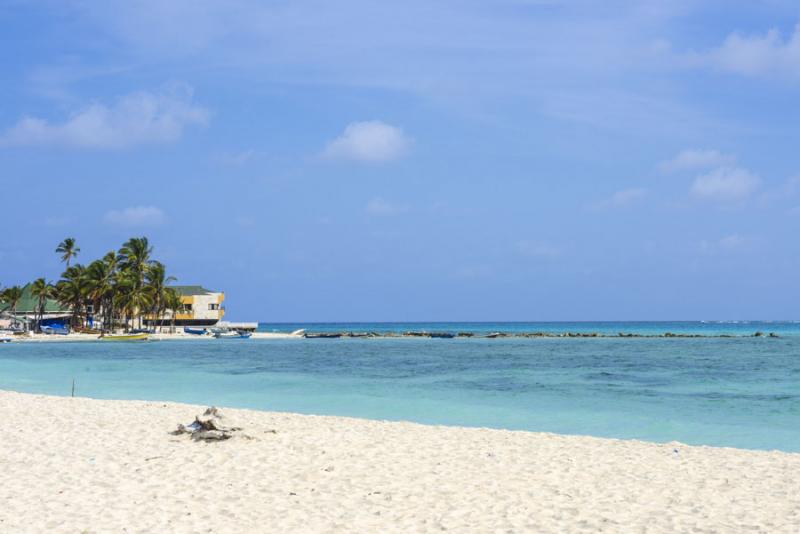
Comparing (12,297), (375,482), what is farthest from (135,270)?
(375,482)

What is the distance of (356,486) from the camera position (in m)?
10.2

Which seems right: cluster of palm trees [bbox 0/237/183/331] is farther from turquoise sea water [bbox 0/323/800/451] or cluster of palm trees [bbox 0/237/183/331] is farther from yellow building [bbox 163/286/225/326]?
turquoise sea water [bbox 0/323/800/451]

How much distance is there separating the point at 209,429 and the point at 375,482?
4.35 metres

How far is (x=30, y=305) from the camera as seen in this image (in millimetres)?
110438

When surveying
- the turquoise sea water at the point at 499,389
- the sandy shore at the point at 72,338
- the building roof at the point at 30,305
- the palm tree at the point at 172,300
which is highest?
the palm tree at the point at 172,300

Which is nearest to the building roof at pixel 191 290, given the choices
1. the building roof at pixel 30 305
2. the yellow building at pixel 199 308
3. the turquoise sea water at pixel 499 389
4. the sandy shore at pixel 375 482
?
the yellow building at pixel 199 308

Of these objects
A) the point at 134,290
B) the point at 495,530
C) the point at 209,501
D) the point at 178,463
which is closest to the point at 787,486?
the point at 495,530

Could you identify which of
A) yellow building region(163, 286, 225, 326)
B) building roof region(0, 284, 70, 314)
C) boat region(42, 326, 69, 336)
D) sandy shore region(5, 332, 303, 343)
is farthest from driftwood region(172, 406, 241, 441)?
building roof region(0, 284, 70, 314)

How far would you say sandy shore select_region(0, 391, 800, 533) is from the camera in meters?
8.37

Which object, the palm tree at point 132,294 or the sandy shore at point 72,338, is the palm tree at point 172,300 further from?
the sandy shore at point 72,338

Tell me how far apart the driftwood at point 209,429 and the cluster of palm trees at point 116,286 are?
75496mm

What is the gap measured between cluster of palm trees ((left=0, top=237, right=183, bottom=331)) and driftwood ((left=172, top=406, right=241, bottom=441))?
75.5 meters

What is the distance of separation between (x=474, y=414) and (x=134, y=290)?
2839 inches

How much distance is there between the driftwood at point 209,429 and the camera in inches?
524
